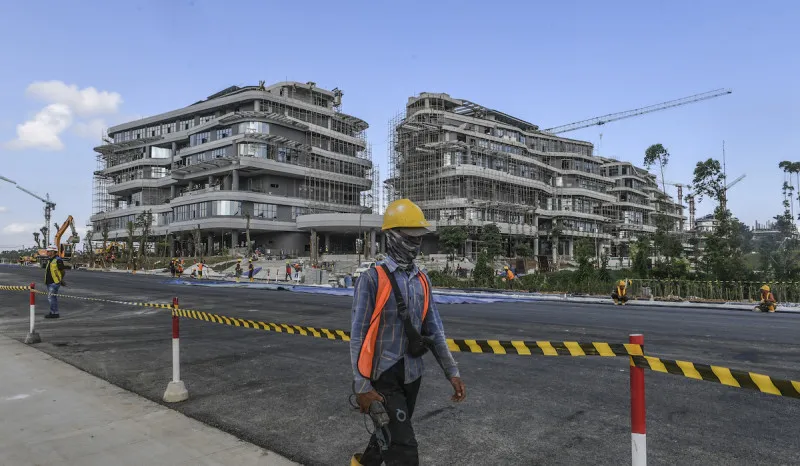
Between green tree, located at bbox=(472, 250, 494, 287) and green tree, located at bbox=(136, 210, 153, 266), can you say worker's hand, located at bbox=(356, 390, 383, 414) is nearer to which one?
green tree, located at bbox=(472, 250, 494, 287)

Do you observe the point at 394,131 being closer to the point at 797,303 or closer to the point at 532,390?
the point at 797,303

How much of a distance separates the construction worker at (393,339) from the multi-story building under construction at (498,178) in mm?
60950

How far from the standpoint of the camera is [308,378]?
24.0 ft

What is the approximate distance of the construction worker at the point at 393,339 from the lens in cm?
306

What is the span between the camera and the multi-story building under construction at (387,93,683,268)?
7644cm

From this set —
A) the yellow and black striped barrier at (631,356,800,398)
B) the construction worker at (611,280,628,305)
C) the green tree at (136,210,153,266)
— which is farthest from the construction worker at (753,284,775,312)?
the green tree at (136,210,153,266)

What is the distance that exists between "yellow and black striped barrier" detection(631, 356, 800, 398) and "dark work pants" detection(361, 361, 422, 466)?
4.61ft

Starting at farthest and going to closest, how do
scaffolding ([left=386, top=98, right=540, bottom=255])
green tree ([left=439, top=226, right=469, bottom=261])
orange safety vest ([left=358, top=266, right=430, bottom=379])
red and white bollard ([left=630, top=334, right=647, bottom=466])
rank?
scaffolding ([left=386, top=98, right=540, bottom=255]) → green tree ([left=439, top=226, right=469, bottom=261]) → orange safety vest ([left=358, top=266, right=430, bottom=379]) → red and white bollard ([left=630, top=334, right=647, bottom=466])

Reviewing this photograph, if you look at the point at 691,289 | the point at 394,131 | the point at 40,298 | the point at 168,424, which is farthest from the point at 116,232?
the point at 168,424

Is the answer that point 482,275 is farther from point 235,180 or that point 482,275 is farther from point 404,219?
point 235,180

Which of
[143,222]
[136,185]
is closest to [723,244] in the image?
[143,222]

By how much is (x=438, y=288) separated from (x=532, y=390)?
85.0 feet

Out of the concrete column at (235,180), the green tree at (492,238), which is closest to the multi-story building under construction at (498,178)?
the green tree at (492,238)

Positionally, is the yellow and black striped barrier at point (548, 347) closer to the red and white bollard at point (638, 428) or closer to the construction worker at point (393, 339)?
the red and white bollard at point (638, 428)
